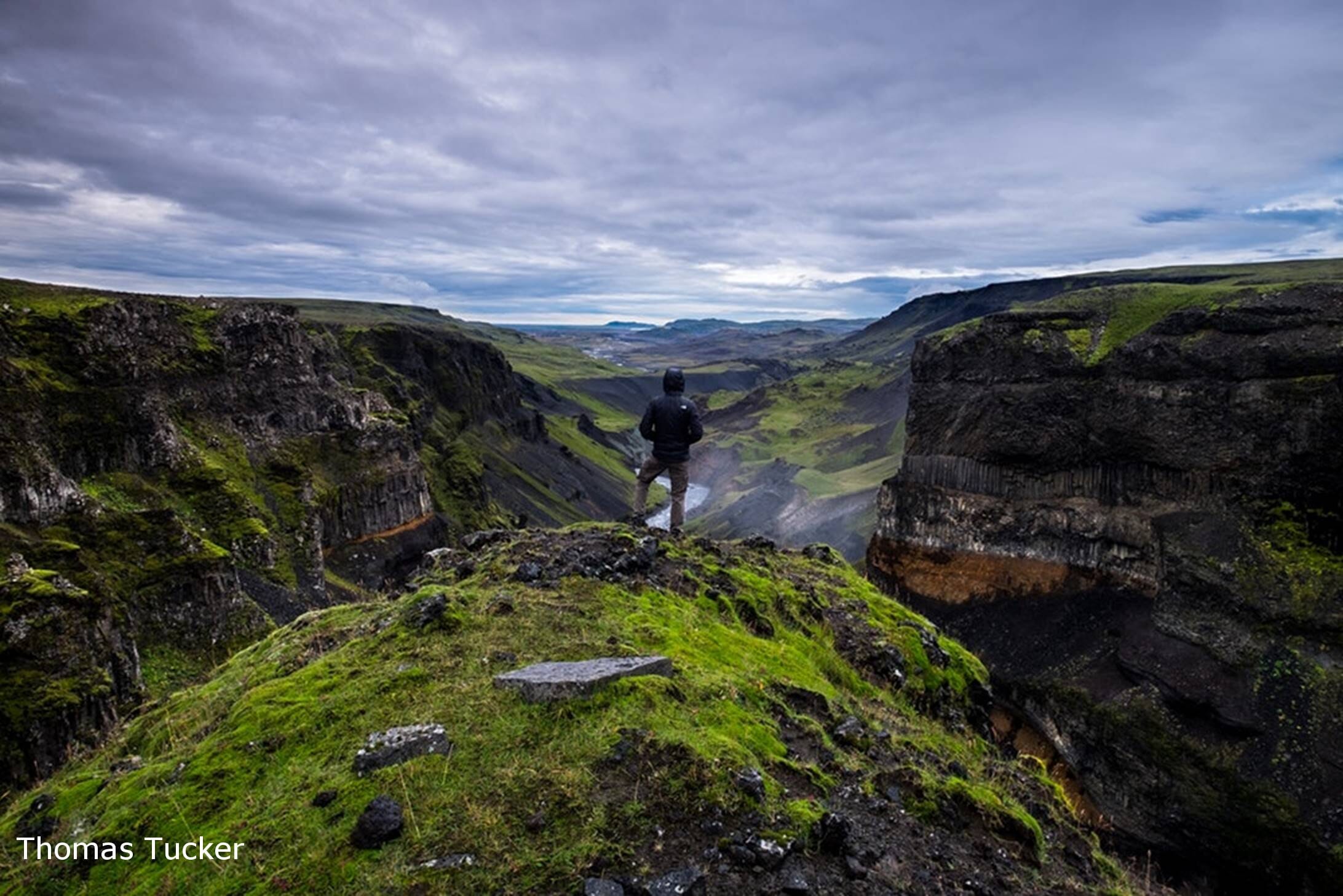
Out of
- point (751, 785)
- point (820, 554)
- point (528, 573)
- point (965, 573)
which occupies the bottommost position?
point (965, 573)

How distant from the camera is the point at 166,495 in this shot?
3092 centimetres

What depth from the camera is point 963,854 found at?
6.48m

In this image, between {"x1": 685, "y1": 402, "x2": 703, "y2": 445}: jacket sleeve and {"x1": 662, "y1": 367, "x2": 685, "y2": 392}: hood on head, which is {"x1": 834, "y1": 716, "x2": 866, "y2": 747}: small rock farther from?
{"x1": 685, "y1": 402, "x2": 703, "y2": 445}: jacket sleeve

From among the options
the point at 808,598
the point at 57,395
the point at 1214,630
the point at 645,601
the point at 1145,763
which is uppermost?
the point at 57,395

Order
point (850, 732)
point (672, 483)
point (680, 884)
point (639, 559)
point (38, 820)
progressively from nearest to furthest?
point (680, 884) → point (38, 820) → point (850, 732) → point (639, 559) → point (672, 483)

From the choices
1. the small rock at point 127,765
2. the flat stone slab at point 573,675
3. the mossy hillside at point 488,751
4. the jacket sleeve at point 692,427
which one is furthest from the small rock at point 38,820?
the jacket sleeve at point 692,427

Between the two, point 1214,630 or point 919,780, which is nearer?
point 919,780

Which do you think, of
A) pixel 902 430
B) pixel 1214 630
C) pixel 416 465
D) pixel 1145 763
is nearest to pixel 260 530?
pixel 416 465

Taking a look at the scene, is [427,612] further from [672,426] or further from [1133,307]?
[1133,307]

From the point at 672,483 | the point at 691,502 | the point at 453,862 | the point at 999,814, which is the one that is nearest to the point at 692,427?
the point at 672,483

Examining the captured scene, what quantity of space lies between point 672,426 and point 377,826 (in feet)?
36.1

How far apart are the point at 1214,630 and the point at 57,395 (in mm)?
49147

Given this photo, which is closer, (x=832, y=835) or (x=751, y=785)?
(x=832, y=835)

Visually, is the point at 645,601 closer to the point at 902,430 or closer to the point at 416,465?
the point at 416,465
